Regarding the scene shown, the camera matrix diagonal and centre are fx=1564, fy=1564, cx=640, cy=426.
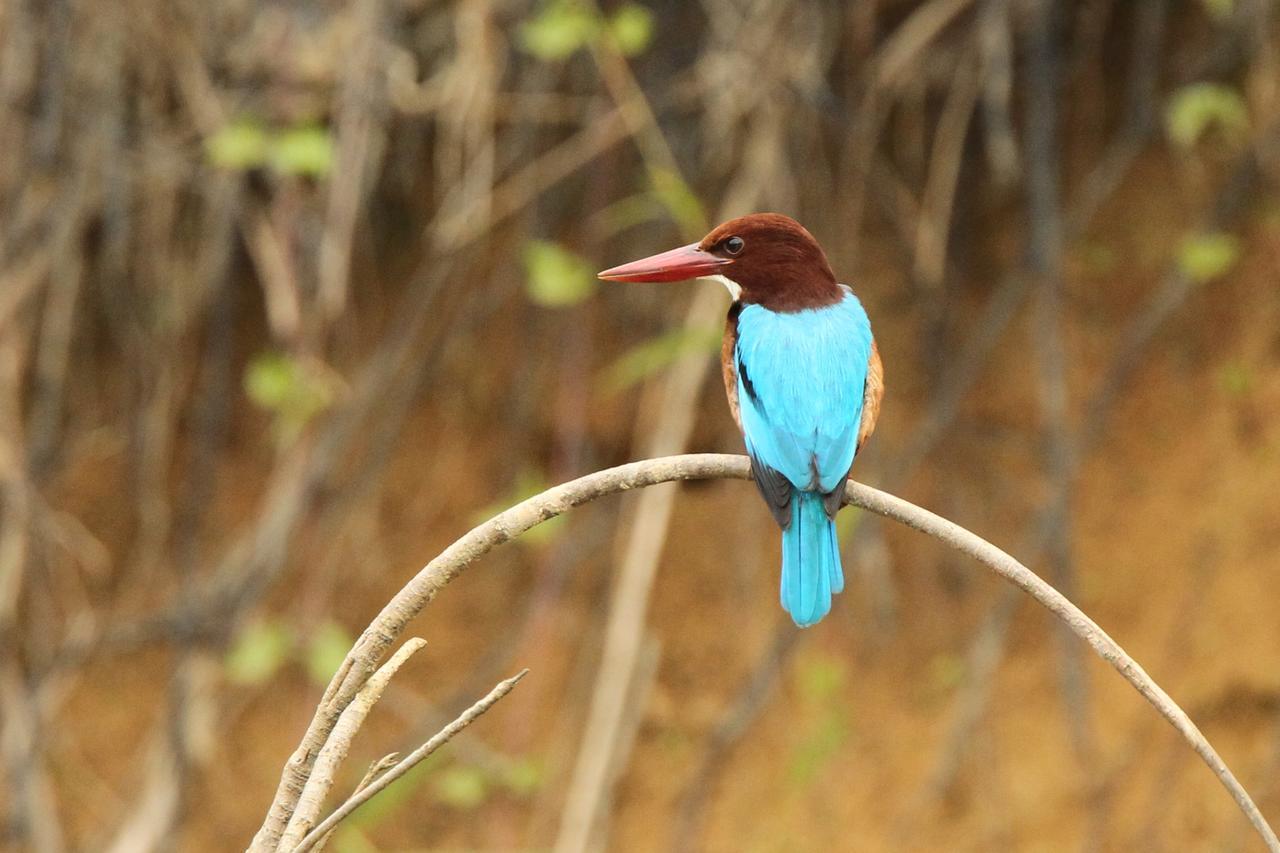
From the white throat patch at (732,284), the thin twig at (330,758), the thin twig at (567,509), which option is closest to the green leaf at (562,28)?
the white throat patch at (732,284)

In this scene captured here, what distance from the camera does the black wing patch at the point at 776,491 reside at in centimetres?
190

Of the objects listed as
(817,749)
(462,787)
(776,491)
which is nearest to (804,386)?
(776,491)

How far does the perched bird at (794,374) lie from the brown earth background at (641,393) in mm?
820

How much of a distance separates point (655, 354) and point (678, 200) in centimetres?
32

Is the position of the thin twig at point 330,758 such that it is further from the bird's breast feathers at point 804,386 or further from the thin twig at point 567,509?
the bird's breast feathers at point 804,386

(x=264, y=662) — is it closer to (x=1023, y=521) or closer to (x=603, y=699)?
(x=603, y=699)

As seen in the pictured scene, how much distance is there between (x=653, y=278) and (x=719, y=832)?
1.90 meters

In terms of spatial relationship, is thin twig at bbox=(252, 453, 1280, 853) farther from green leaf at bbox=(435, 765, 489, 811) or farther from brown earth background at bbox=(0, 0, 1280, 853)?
green leaf at bbox=(435, 765, 489, 811)

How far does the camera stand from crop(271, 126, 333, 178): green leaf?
3057mm

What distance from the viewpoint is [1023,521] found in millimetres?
3455

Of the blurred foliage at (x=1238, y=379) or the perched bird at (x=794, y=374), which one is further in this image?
the blurred foliage at (x=1238, y=379)

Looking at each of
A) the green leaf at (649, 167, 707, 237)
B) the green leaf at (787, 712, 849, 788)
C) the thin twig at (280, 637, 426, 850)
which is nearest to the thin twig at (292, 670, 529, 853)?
the thin twig at (280, 637, 426, 850)

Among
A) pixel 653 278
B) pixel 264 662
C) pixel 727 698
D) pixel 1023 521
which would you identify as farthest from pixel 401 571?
pixel 653 278

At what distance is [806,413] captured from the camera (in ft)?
6.54
